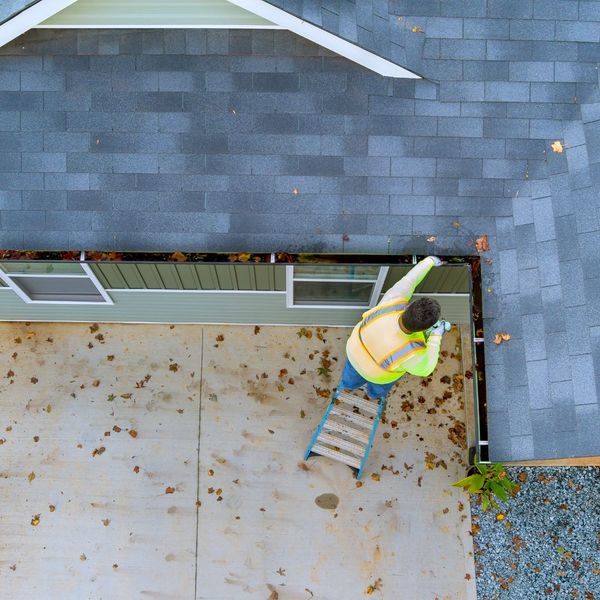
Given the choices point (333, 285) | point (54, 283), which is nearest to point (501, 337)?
point (333, 285)

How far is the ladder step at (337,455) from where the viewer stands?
8.27 m

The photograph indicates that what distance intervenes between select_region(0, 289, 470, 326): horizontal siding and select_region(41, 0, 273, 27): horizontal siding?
138 inches

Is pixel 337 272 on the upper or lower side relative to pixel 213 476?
upper

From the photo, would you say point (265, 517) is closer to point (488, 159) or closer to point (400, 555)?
point (400, 555)

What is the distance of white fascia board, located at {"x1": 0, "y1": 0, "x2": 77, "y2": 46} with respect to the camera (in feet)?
18.3

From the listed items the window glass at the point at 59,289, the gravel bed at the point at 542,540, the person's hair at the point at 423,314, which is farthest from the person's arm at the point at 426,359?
the window glass at the point at 59,289

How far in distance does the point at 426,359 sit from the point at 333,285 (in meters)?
2.69

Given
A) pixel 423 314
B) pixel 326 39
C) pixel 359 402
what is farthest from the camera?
pixel 359 402

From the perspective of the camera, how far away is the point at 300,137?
20.1ft

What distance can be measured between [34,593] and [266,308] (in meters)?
5.11

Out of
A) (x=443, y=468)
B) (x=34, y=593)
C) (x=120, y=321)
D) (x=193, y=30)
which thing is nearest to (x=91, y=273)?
(x=120, y=321)

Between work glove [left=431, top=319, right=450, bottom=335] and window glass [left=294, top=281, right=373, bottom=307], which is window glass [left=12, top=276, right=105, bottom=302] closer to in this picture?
window glass [left=294, top=281, right=373, bottom=307]

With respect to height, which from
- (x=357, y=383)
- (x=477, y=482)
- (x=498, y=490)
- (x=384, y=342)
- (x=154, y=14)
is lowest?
(x=498, y=490)

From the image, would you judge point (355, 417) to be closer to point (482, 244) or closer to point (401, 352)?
point (401, 352)
